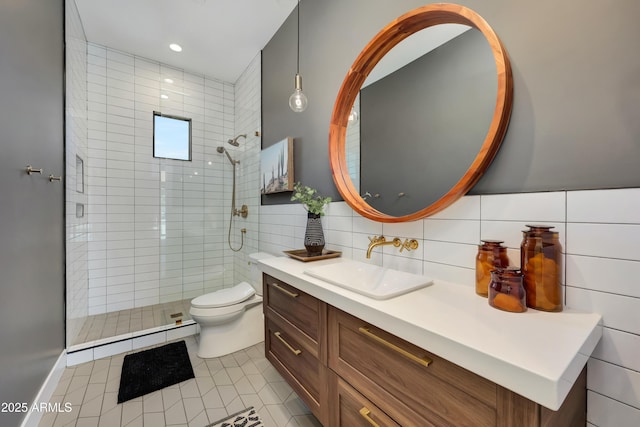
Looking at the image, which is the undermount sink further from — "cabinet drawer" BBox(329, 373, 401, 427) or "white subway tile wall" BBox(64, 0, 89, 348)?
"white subway tile wall" BBox(64, 0, 89, 348)

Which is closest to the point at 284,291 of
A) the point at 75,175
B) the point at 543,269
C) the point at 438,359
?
the point at 438,359

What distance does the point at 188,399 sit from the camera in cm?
154

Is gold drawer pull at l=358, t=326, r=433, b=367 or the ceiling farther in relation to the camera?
the ceiling

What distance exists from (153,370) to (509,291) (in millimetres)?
2269

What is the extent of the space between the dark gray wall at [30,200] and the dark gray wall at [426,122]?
1.72 metres

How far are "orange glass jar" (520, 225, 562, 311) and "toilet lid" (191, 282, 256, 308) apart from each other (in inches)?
72.9

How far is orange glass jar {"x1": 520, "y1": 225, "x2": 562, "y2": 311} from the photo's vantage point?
2.44ft

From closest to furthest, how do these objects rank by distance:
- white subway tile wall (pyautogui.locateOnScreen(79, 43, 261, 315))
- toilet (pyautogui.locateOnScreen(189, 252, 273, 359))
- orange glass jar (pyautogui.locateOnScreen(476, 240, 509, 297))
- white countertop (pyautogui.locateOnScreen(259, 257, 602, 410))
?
1. white countertop (pyautogui.locateOnScreen(259, 257, 602, 410))
2. orange glass jar (pyautogui.locateOnScreen(476, 240, 509, 297))
3. toilet (pyautogui.locateOnScreen(189, 252, 273, 359))
4. white subway tile wall (pyautogui.locateOnScreen(79, 43, 261, 315))

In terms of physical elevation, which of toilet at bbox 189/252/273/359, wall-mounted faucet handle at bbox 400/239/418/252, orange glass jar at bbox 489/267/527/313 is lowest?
toilet at bbox 189/252/273/359

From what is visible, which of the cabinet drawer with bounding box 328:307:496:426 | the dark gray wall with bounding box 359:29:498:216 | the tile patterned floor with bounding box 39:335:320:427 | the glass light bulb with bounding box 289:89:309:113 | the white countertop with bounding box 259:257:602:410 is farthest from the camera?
the glass light bulb with bounding box 289:89:309:113

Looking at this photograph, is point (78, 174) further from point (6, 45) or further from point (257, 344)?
point (257, 344)

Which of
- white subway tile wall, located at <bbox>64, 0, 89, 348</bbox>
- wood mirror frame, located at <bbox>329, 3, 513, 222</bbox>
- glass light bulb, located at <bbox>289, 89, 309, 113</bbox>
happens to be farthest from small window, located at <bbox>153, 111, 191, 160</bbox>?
wood mirror frame, located at <bbox>329, 3, 513, 222</bbox>

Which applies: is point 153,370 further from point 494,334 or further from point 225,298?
point 494,334

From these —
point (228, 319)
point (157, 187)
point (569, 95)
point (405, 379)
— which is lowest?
point (228, 319)
